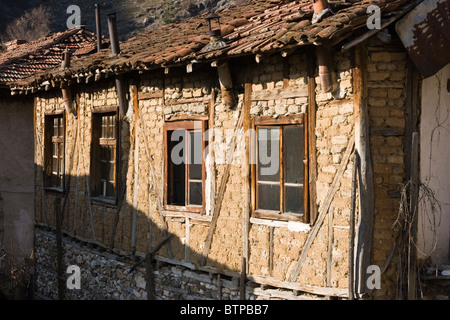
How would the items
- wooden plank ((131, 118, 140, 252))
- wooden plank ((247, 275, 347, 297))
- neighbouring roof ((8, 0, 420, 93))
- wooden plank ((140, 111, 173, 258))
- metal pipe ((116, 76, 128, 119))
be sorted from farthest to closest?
metal pipe ((116, 76, 128, 119)) → wooden plank ((131, 118, 140, 252)) → wooden plank ((140, 111, 173, 258)) → wooden plank ((247, 275, 347, 297)) → neighbouring roof ((8, 0, 420, 93))

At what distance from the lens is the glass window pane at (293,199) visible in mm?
7164

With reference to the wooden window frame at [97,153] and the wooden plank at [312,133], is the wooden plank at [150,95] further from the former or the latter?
the wooden plank at [312,133]

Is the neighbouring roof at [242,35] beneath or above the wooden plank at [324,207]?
above

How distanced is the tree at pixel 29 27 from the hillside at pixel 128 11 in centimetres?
45

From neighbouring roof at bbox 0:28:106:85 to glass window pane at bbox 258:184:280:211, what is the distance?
7.38m

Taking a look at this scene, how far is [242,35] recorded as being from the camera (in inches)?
325

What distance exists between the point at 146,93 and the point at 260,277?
139 inches

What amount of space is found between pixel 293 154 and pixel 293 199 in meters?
0.53

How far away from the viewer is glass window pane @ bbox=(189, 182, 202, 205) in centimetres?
858

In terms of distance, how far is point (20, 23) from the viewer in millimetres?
36656

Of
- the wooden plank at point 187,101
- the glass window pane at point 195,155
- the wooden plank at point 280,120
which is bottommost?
the glass window pane at point 195,155

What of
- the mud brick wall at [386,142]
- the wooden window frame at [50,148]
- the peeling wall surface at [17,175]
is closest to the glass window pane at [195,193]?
the mud brick wall at [386,142]

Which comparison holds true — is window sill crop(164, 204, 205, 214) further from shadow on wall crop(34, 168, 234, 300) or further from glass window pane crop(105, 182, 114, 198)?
glass window pane crop(105, 182, 114, 198)

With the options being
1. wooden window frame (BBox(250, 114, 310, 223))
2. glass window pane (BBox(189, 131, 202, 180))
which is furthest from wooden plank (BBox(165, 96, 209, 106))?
wooden window frame (BBox(250, 114, 310, 223))
